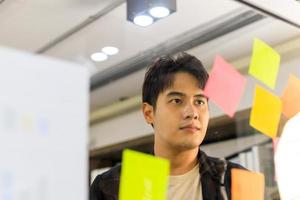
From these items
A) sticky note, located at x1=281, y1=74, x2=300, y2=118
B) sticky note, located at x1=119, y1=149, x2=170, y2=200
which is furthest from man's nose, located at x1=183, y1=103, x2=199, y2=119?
sticky note, located at x1=281, y1=74, x2=300, y2=118

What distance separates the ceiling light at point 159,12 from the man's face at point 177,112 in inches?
3.9

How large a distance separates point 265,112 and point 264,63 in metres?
0.09

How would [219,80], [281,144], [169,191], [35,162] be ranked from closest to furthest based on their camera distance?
[35,162], [169,191], [219,80], [281,144]

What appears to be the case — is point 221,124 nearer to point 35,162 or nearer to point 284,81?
point 284,81

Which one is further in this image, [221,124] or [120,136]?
[221,124]

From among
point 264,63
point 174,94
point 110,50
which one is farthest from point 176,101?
point 264,63

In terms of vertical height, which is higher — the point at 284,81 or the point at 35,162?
the point at 284,81

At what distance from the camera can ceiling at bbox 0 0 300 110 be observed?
1.71ft

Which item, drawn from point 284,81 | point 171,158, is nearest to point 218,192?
point 171,158

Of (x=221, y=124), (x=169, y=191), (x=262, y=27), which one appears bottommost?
(x=169, y=191)

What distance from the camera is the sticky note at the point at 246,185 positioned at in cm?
67

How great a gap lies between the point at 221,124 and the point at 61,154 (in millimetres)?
389

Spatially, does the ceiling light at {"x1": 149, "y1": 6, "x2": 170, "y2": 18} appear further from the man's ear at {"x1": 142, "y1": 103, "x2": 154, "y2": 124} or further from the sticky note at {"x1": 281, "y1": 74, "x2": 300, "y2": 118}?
the sticky note at {"x1": 281, "y1": 74, "x2": 300, "y2": 118}

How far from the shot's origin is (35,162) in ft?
1.23
